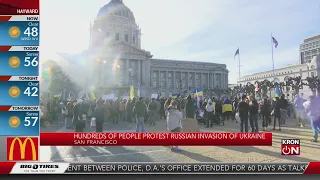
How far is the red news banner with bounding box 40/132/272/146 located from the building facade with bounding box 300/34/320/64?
162cm

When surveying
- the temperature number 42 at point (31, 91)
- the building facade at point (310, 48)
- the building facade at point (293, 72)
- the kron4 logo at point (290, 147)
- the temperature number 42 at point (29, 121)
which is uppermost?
the building facade at point (310, 48)

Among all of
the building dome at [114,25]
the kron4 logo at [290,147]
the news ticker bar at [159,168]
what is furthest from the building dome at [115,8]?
the kron4 logo at [290,147]

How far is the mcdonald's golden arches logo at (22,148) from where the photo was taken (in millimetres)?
4480

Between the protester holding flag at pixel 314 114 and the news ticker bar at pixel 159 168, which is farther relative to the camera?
the protester holding flag at pixel 314 114

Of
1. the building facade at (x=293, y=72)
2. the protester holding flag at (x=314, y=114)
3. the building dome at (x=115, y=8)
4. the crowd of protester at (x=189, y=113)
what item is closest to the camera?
the building facade at (x=293, y=72)

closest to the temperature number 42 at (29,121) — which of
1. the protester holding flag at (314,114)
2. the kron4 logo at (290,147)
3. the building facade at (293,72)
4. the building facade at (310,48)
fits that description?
the building facade at (293,72)

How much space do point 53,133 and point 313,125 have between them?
7548 mm

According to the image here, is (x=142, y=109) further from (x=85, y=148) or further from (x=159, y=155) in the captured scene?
(x=85, y=148)

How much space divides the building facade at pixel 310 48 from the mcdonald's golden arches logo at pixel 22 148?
5113mm

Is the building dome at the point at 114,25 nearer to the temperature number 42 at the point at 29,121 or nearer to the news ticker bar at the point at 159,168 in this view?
the temperature number 42 at the point at 29,121

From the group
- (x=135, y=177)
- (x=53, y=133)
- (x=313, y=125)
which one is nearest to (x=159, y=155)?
(x=135, y=177)

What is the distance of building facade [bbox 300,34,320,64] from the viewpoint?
4547mm

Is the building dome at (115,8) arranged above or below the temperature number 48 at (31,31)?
above

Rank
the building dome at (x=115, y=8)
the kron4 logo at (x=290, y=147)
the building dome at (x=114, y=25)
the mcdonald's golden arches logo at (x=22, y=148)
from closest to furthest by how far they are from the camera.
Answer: the mcdonald's golden arches logo at (x=22, y=148)
the kron4 logo at (x=290, y=147)
the building dome at (x=115, y=8)
the building dome at (x=114, y=25)
